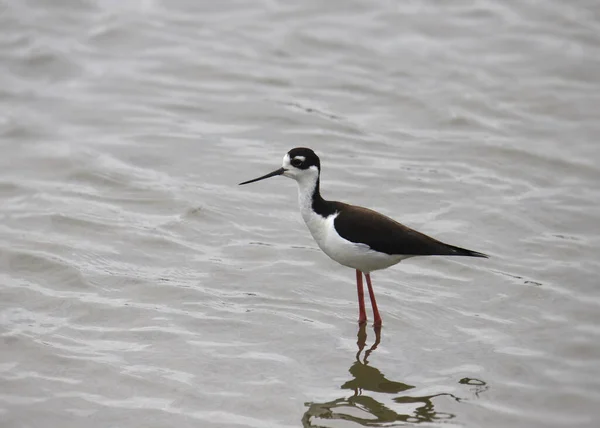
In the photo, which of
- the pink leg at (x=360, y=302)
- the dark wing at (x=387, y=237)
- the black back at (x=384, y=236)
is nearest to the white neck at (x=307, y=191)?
the black back at (x=384, y=236)

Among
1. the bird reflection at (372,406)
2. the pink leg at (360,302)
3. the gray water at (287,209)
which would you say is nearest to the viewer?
the bird reflection at (372,406)

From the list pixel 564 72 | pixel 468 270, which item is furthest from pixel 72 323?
pixel 564 72

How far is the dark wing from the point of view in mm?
7125

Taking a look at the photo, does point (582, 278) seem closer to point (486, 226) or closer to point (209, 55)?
point (486, 226)

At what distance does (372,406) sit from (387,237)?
1.35 m

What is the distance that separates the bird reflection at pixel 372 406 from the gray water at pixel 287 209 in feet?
0.06

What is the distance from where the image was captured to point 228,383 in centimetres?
653

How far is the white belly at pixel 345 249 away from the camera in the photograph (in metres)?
7.16

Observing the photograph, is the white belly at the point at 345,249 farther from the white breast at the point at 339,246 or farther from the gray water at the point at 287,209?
the gray water at the point at 287,209

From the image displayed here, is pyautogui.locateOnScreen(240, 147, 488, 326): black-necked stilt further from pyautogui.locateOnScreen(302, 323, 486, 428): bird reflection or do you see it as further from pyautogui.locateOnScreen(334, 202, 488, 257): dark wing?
pyautogui.locateOnScreen(302, 323, 486, 428): bird reflection

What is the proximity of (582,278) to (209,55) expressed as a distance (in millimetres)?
6287

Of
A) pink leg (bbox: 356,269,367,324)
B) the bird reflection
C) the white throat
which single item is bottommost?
the bird reflection

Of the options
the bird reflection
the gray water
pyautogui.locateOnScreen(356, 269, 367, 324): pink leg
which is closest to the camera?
the bird reflection

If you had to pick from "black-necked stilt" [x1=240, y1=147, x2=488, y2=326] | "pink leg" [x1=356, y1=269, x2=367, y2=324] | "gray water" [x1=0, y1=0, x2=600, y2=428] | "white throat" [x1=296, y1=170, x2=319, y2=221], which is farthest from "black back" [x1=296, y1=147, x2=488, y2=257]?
"gray water" [x1=0, y1=0, x2=600, y2=428]
